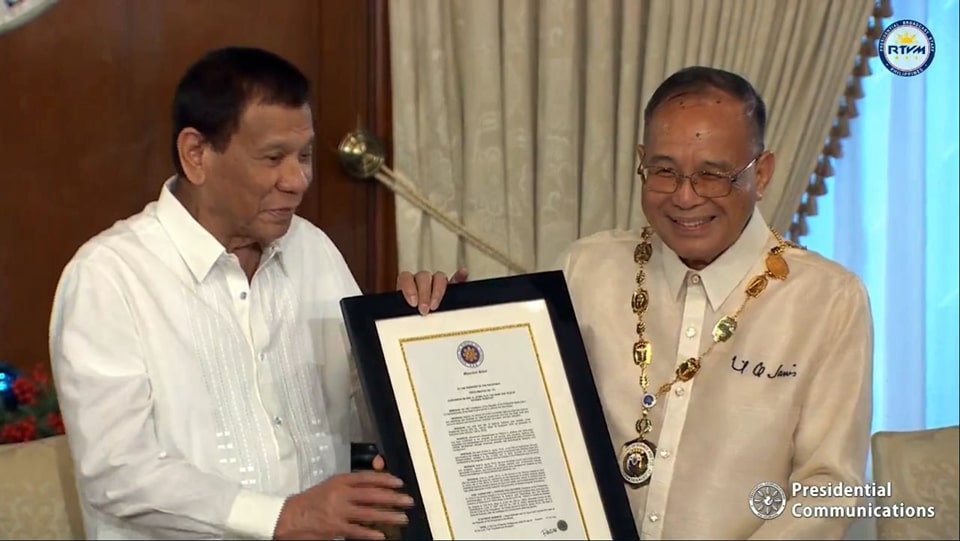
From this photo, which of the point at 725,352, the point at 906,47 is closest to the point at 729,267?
the point at 725,352

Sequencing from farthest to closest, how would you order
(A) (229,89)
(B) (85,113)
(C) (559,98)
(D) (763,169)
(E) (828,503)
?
(C) (559,98)
(B) (85,113)
(D) (763,169)
(A) (229,89)
(E) (828,503)

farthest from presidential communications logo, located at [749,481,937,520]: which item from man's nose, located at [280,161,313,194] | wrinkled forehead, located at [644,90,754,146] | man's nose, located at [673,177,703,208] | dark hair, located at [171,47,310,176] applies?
dark hair, located at [171,47,310,176]

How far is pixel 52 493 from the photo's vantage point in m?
2.56

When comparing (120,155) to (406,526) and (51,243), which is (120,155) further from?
(406,526)

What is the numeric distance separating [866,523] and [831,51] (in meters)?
1.19

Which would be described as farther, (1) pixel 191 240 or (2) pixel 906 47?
(2) pixel 906 47

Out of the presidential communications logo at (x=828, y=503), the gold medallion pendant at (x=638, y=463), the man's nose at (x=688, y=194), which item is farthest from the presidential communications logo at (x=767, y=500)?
the man's nose at (x=688, y=194)

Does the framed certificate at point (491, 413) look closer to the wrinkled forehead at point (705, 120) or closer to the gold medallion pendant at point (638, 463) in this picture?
the gold medallion pendant at point (638, 463)

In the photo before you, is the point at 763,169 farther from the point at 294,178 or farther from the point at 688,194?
the point at 294,178

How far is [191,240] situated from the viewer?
2420mm

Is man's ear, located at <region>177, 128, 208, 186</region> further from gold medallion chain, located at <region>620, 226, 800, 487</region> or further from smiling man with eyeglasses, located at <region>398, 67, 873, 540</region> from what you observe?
gold medallion chain, located at <region>620, 226, 800, 487</region>

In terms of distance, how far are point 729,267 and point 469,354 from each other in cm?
53

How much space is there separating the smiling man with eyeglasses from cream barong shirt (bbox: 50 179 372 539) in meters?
0.30

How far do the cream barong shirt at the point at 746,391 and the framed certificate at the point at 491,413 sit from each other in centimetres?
13
